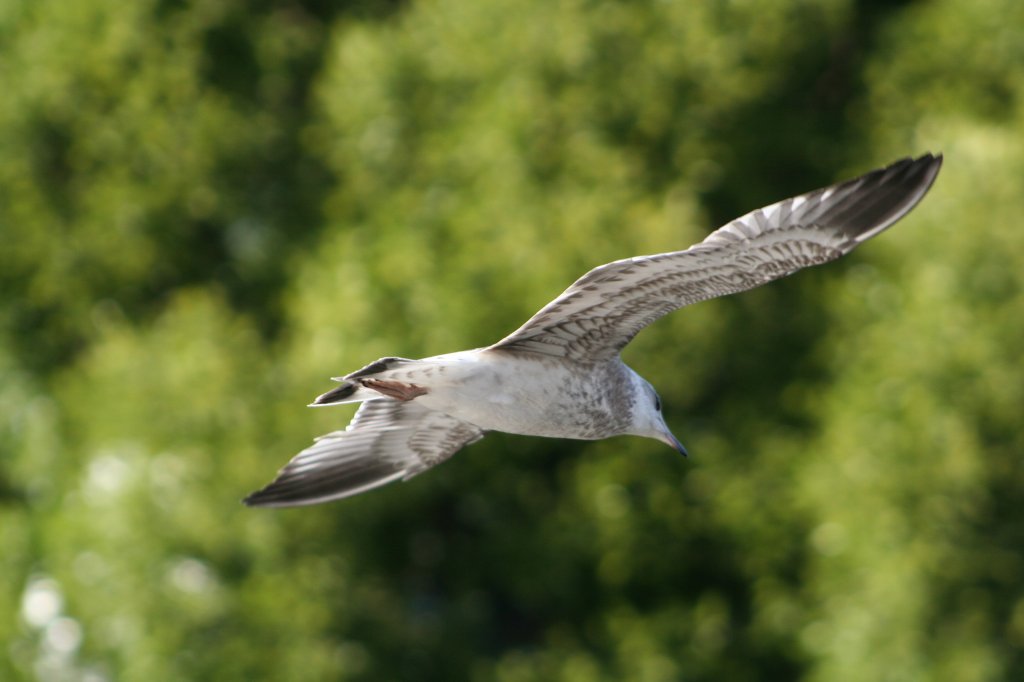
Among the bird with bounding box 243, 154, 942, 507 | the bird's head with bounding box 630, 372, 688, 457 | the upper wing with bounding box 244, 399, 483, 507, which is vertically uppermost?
the upper wing with bounding box 244, 399, 483, 507

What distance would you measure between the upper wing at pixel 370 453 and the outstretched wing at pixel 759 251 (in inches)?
44.1

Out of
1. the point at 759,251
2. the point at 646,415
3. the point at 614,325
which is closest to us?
the point at 759,251

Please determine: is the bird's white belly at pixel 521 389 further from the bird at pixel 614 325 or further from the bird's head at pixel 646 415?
the bird's head at pixel 646 415

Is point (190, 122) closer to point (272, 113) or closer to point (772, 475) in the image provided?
point (272, 113)

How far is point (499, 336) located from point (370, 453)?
12.6ft

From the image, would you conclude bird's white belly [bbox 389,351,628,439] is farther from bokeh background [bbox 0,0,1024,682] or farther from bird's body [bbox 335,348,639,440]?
bokeh background [bbox 0,0,1024,682]

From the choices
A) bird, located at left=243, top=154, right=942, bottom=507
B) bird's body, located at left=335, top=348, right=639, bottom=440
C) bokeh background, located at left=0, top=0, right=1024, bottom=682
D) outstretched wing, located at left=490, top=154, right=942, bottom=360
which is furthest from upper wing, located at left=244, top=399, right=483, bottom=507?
bokeh background, located at left=0, top=0, right=1024, bottom=682

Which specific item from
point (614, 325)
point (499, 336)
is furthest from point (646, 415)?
point (499, 336)

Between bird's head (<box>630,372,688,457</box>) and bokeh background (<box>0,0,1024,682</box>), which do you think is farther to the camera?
bokeh background (<box>0,0,1024,682</box>)

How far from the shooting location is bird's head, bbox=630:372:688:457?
4.96 meters

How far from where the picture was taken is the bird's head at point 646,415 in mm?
4965

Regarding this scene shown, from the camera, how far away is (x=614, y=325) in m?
4.65

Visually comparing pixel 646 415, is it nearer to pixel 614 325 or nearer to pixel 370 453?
pixel 614 325

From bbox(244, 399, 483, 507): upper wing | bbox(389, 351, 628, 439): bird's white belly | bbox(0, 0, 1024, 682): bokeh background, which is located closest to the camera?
bbox(389, 351, 628, 439): bird's white belly
